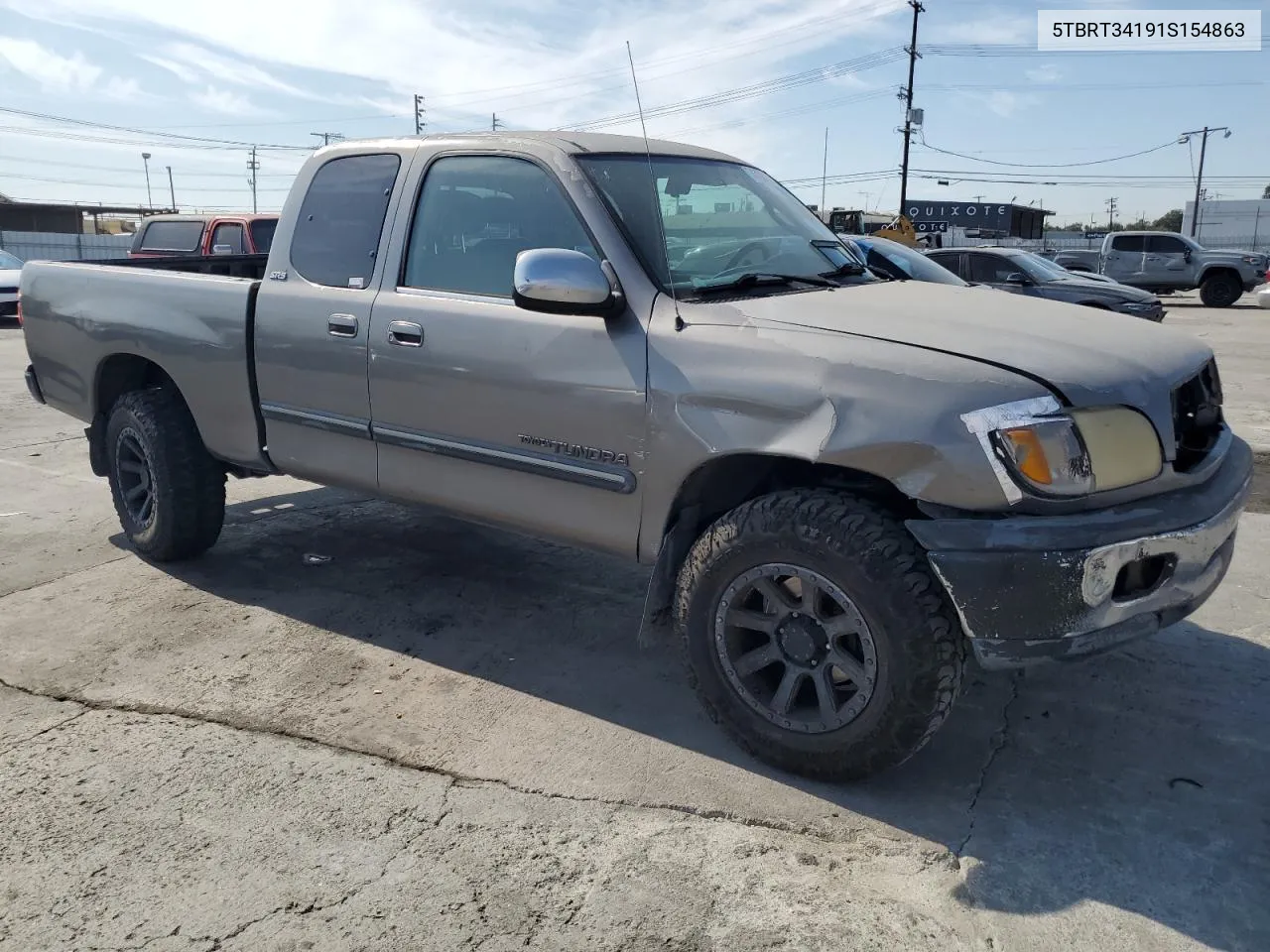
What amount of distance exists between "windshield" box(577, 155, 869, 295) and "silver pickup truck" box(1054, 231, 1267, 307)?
21714 millimetres

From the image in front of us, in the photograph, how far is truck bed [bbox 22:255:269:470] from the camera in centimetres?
432

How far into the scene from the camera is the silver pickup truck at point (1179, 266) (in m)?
22.9

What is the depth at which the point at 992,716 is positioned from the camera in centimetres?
340

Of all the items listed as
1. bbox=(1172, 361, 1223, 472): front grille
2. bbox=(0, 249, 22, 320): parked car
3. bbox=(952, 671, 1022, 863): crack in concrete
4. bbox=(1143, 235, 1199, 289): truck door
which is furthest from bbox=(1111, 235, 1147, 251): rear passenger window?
bbox=(952, 671, 1022, 863): crack in concrete

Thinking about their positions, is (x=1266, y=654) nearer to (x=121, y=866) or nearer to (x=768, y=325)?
(x=768, y=325)

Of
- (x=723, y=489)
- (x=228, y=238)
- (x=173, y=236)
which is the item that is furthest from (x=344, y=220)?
(x=173, y=236)

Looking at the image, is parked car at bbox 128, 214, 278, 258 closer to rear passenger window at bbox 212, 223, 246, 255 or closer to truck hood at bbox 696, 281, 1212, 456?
rear passenger window at bbox 212, 223, 246, 255

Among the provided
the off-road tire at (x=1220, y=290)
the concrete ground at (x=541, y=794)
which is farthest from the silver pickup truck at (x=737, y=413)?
the off-road tire at (x=1220, y=290)

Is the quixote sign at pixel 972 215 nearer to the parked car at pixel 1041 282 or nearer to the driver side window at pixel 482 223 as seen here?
the parked car at pixel 1041 282

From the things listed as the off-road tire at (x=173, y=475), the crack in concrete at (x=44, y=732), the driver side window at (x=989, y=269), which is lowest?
the crack in concrete at (x=44, y=732)

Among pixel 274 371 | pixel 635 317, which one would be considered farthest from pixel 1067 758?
pixel 274 371

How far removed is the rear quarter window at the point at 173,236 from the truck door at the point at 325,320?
10819 millimetres

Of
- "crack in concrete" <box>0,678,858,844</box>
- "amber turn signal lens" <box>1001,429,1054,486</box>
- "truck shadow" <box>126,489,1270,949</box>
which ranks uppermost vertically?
"amber turn signal lens" <box>1001,429,1054,486</box>

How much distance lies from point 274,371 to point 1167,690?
11.6 feet
